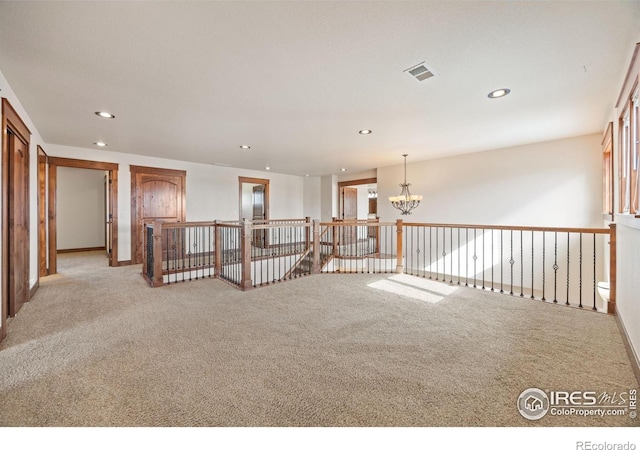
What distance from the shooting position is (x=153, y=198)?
6.27 m

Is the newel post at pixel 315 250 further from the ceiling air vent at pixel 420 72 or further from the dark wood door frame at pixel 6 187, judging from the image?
the dark wood door frame at pixel 6 187

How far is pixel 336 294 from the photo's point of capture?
12.2 feet

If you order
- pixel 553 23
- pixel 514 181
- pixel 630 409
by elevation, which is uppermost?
pixel 553 23

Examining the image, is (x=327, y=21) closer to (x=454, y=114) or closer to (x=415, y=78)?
(x=415, y=78)

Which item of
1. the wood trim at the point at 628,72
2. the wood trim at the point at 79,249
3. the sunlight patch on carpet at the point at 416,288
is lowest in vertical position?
the sunlight patch on carpet at the point at 416,288

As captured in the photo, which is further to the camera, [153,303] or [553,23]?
[153,303]

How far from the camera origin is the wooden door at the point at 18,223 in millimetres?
2902

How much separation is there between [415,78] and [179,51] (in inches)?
81.5

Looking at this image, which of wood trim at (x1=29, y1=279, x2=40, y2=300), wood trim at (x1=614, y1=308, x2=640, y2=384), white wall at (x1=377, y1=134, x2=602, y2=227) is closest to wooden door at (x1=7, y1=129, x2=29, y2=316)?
wood trim at (x1=29, y1=279, x2=40, y2=300)

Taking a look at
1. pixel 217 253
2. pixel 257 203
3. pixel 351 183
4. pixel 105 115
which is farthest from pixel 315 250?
pixel 257 203

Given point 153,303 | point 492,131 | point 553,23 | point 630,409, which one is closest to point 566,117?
point 492,131

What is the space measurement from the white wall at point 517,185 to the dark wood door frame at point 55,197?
261 inches
